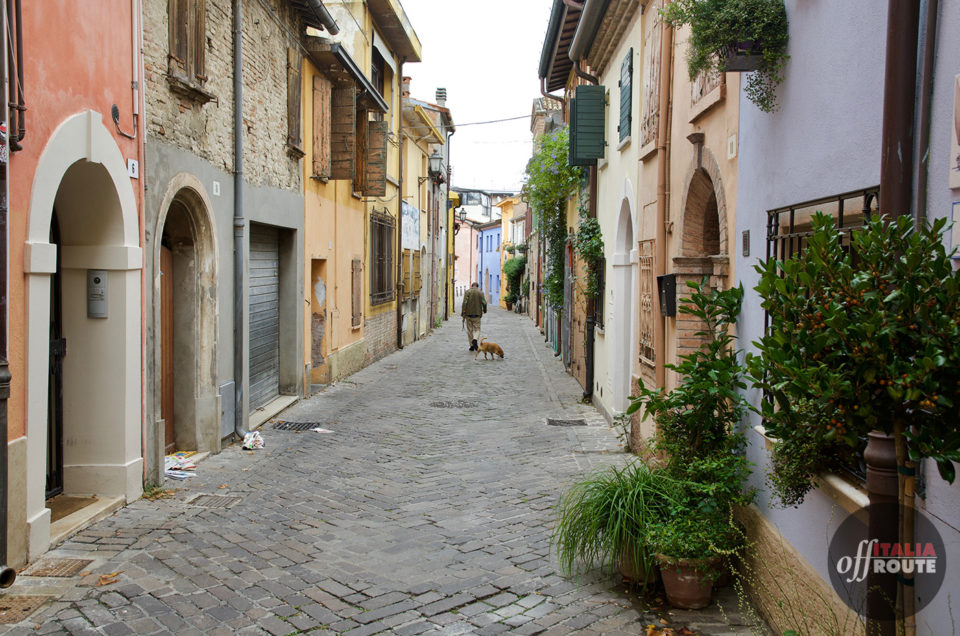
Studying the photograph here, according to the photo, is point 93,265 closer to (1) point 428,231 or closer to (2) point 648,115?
(2) point 648,115

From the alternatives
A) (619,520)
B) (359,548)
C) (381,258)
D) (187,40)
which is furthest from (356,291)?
(619,520)

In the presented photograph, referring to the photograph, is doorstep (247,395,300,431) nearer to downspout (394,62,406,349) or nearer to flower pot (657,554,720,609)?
flower pot (657,554,720,609)

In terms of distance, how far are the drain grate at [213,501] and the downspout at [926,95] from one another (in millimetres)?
5627

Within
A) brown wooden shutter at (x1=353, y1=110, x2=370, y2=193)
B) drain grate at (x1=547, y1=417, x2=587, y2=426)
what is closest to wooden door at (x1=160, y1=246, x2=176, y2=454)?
drain grate at (x1=547, y1=417, x2=587, y2=426)

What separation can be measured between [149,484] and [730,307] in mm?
5058

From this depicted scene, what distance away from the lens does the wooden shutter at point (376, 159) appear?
51.5ft

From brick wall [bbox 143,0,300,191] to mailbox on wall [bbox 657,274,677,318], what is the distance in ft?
15.3

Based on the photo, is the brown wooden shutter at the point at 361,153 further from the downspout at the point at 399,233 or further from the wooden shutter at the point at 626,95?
the wooden shutter at the point at 626,95

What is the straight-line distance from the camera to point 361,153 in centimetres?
1579

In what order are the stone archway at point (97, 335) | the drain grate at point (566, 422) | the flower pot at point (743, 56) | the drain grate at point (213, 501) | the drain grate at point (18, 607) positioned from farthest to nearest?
1. the drain grate at point (566, 422)
2. the drain grate at point (213, 501)
3. the stone archway at point (97, 335)
4. the flower pot at point (743, 56)
5. the drain grate at point (18, 607)

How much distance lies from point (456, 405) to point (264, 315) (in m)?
3.25

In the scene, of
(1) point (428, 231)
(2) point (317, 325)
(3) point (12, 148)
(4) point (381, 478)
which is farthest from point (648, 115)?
(1) point (428, 231)

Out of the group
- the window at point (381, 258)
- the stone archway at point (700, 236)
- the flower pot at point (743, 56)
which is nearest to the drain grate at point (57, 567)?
the stone archway at point (700, 236)

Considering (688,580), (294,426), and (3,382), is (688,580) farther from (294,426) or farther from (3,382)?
(294,426)
